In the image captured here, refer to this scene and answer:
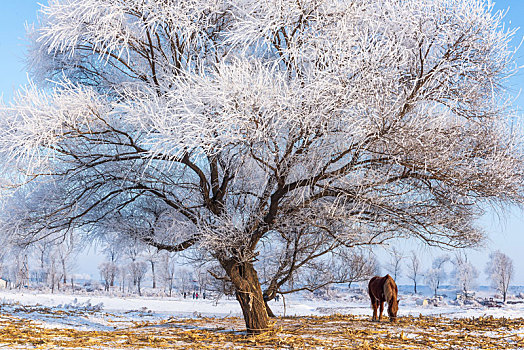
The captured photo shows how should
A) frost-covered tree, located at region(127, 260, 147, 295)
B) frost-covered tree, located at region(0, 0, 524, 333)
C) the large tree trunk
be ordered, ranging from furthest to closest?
frost-covered tree, located at region(127, 260, 147, 295) → the large tree trunk → frost-covered tree, located at region(0, 0, 524, 333)

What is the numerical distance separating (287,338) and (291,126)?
8.17 ft

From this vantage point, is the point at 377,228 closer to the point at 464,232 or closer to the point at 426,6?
the point at 464,232

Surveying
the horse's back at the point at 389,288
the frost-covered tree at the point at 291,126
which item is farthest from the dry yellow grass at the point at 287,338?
the frost-covered tree at the point at 291,126

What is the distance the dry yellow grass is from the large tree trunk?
246 mm

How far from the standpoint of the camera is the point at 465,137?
612cm

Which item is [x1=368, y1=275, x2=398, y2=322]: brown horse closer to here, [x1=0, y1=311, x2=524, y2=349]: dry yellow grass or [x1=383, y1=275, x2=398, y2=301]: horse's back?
[x1=383, y1=275, x2=398, y2=301]: horse's back

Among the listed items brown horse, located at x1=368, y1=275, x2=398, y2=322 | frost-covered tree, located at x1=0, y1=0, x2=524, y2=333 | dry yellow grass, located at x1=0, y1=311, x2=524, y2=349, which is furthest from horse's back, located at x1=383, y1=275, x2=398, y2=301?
frost-covered tree, located at x1=0, y1=0, x2=524, y2=333

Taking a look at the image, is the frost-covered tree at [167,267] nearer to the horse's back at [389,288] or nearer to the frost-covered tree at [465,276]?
the horse's back at [389,288]

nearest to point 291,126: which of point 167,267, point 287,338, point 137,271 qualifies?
point 287,338

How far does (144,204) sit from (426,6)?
18.5 ft

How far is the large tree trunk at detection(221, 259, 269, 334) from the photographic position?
21.4 feet

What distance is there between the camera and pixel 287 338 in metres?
5.59

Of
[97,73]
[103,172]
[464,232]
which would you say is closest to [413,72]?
[464,232]

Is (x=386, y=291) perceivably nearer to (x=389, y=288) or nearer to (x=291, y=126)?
(x=389, y=288)
